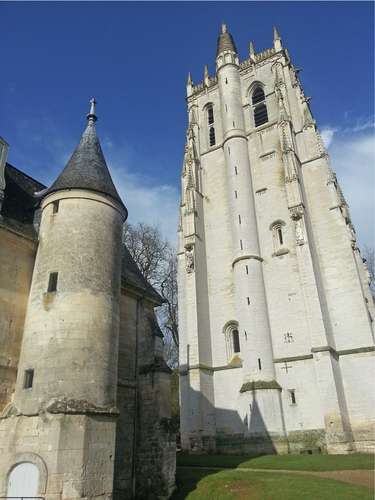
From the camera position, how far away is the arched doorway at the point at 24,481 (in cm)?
806

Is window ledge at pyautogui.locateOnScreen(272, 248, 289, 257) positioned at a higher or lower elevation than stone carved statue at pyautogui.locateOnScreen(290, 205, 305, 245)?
lower

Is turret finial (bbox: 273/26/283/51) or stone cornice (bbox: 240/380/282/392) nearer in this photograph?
stone cornice (bbox: 240/380/282/392)

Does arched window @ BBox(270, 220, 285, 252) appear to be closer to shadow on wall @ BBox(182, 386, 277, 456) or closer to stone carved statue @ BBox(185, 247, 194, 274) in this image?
stone carved statue @ BBox(185, 247, 194, 274)

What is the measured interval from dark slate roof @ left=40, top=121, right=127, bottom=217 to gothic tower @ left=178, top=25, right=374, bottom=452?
1446cm

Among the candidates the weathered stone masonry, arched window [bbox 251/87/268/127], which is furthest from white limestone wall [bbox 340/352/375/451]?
arched window [bbox 251/87/268/127]

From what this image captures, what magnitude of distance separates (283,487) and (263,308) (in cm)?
1364

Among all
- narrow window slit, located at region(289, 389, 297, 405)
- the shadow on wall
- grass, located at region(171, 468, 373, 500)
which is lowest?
grass, located at region(171, 468, 373, 500)

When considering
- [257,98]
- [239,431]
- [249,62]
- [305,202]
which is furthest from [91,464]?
[249,62]

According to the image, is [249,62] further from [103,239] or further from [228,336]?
[103,239]

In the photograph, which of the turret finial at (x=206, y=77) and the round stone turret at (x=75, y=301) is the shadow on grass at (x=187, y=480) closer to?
the round stone turret at (x=75, y=301)

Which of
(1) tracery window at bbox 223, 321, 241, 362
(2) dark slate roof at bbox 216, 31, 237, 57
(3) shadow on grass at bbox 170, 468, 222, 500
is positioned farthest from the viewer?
(2) dark slate roof at bbox 216, 31, 237, 57

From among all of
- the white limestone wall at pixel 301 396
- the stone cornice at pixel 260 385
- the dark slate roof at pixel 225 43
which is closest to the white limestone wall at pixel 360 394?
the white limestone wall at pixel 301 396

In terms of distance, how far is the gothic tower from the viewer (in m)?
21.2

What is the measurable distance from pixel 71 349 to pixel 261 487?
7.25 metres
